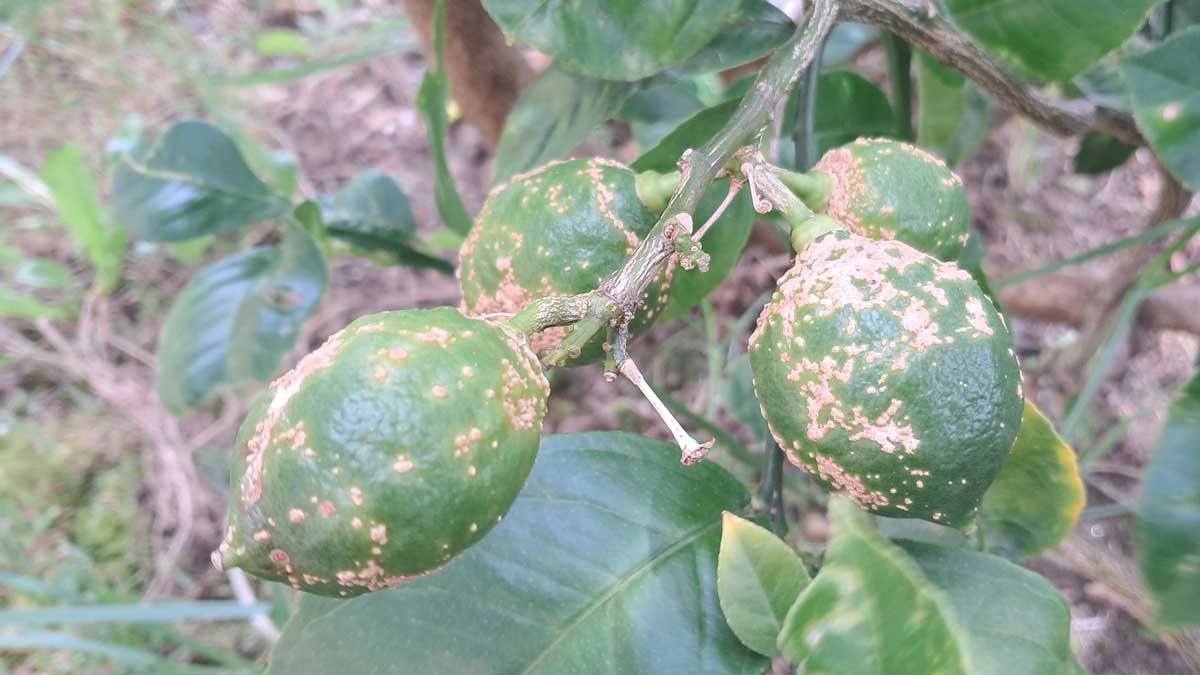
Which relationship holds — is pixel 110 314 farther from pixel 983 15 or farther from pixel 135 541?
pixel 983 15

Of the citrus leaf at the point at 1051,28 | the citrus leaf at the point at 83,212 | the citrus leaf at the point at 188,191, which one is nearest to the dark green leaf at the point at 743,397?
the citrus leaf at the point at 1051,28

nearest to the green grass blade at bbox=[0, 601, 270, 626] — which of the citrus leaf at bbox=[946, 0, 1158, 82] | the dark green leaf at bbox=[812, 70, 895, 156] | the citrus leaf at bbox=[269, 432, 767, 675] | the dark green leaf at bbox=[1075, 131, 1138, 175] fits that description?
the citrus leaf at bbox=[269, 432, 767, 675]

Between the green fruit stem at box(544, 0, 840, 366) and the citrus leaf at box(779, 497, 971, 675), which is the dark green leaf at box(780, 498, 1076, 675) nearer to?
the citrus leaf at box(779, 497, 971, 675)

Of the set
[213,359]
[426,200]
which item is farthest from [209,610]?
[426,200]

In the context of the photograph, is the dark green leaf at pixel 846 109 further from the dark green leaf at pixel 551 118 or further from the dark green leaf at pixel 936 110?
the dark green leaf at pixel 551 118

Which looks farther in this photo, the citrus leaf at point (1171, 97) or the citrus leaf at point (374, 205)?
the citrus leaf at point (374, 205)

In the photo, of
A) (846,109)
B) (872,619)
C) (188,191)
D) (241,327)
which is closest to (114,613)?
(241,327)
